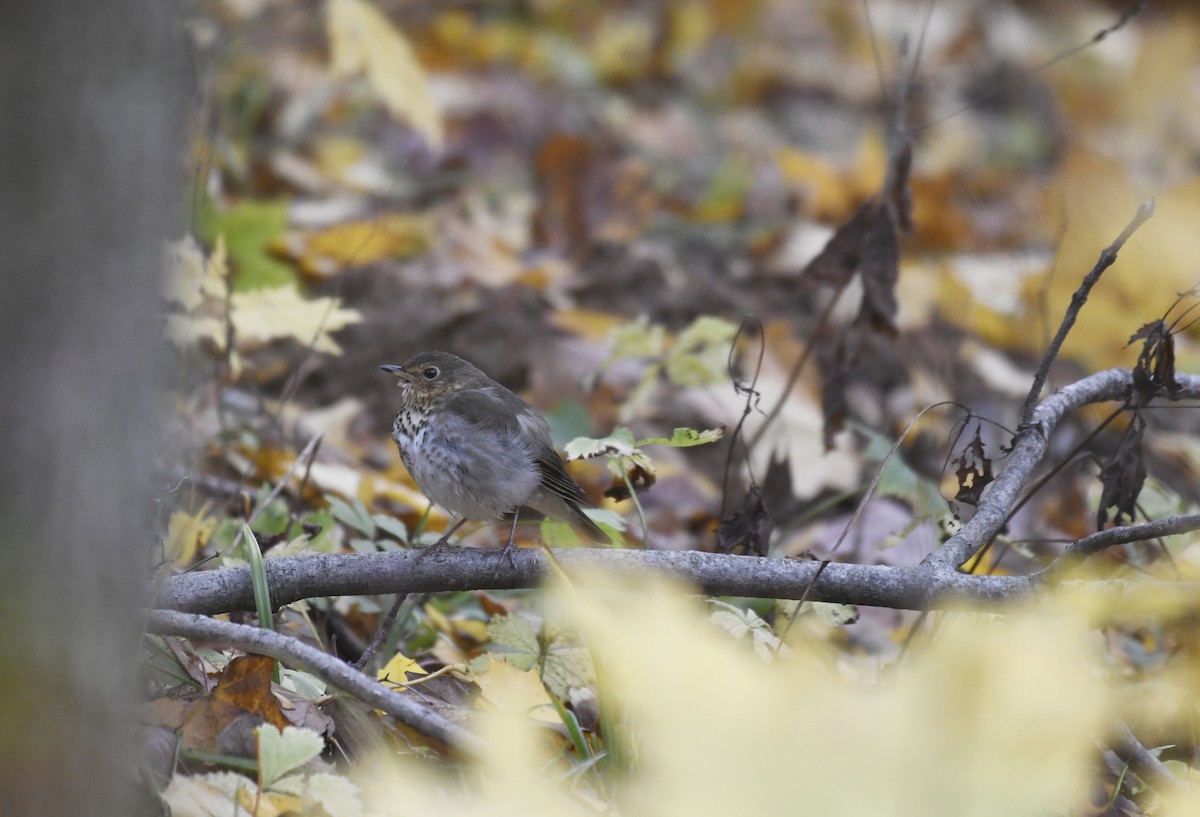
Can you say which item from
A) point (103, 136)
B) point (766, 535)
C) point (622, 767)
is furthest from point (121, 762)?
point (766, 535)

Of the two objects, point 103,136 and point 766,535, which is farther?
point 766,535

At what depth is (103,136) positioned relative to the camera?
3.81ft

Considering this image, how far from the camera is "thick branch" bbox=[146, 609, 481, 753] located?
1805 millimetres

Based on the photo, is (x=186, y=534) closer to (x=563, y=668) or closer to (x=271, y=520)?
(x=271, y=520)

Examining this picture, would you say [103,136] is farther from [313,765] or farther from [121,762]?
[313,765]

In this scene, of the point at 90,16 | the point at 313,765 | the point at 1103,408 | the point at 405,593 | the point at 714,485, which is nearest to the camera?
the point at 90,16

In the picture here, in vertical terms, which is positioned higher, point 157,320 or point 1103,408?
point 157,320

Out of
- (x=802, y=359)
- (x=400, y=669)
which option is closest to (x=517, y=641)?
(x=400, y=669)

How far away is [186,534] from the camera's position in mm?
2852

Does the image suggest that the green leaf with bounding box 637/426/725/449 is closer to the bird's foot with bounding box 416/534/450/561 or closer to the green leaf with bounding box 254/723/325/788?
the bird's foot with bounding box 416/534/450/561

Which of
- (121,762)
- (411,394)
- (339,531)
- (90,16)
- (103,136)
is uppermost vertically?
(90,16)

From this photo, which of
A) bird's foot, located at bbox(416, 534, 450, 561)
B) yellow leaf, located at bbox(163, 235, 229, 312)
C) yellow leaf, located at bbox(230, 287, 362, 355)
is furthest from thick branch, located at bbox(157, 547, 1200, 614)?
yellow leaf, located at bbox(230, 287, 362, 355)

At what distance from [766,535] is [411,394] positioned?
1.34 metres

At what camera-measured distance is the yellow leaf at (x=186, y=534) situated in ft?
9.11
